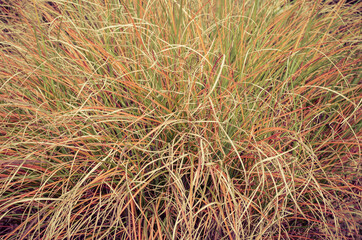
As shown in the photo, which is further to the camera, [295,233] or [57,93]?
[57,93]

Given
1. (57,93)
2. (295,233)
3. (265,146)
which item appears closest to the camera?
(265,146)

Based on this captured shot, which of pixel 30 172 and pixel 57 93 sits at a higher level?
pixel 57 93

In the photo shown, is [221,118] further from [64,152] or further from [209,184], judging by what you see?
[64,152]

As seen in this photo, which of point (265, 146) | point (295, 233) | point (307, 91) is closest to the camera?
point (265, 146)

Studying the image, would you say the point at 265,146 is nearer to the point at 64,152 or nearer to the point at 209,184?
the point at 209,184

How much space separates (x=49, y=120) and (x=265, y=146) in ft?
3.05

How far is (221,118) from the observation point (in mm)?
1409

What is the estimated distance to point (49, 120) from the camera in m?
1.41

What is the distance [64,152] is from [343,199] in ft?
4.30

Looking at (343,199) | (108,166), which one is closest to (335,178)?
(343,199)

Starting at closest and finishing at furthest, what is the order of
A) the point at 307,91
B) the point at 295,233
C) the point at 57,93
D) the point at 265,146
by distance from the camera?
the point at 265,146 → the point at 295,233 → the point at 57,93 → the point at 307,91

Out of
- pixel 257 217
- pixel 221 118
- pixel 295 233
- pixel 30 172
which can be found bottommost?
pixel 295 233

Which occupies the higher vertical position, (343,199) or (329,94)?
(329,94)

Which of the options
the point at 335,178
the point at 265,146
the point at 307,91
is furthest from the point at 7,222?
the point at 307,91
